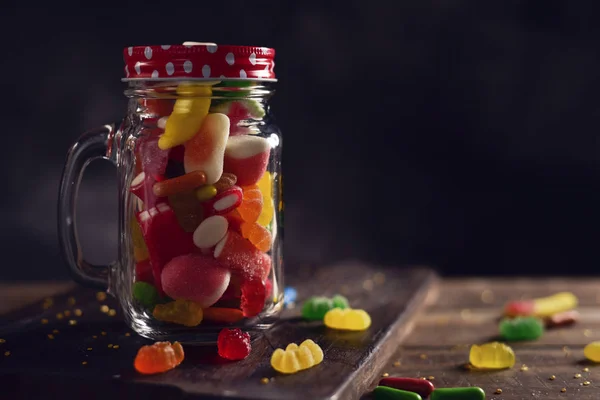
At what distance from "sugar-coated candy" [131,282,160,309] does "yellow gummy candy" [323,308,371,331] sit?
0.93 feet

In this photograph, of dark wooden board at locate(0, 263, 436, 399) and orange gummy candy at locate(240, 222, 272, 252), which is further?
orange gummy candy at locate(240, 222, 272, 252)

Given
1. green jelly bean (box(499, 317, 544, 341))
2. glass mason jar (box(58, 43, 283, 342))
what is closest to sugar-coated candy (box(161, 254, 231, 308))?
glass mason jar (box(58, 43, 283, 342))

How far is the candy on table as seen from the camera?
99 centimetres

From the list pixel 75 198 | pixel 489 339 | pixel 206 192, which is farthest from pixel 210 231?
pixel 489 339

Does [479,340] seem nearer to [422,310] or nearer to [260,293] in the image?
[422,310]

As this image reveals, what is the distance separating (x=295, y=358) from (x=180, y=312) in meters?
0.16

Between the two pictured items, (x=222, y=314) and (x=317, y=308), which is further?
(x=317, y=308)

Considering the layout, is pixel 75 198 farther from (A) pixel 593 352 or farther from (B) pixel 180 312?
(A) pixel 593 352

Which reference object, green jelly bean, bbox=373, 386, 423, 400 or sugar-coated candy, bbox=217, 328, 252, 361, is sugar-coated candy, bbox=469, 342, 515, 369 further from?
sugar-coated candy, bbox=217, 328, 252, 361

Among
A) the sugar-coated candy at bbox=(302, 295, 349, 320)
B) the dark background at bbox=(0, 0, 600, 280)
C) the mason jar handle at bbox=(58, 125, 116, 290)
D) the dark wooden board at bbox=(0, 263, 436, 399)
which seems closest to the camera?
the dark wooden board at bbox=(0, 263, 436, 399)

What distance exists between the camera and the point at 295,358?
37.3 inches

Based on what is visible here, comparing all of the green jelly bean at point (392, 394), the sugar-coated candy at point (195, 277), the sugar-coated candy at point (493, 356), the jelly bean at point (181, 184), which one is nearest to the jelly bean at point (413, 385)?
the green jelly bean at point (392, 394)

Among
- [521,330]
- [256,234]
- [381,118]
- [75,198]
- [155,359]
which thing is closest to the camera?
[155,359]

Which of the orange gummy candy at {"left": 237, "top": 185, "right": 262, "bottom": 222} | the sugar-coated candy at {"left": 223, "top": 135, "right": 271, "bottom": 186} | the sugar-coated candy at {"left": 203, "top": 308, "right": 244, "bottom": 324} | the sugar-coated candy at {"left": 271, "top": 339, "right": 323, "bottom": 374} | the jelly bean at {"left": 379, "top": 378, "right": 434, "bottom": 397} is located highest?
the sugar-coated candy at {"left": 223, "top": 135, "right": 271, "bottom": 186}
